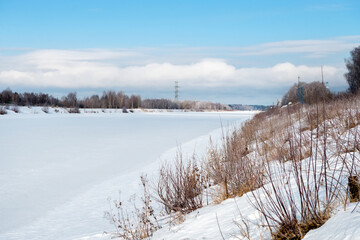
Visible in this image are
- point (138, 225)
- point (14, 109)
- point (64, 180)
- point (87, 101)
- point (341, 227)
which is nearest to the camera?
point (341, 227)

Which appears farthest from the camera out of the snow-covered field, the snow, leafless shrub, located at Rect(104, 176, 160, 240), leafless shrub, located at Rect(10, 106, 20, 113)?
leafless shrub, located at Rect(10, 106, 20, 113)

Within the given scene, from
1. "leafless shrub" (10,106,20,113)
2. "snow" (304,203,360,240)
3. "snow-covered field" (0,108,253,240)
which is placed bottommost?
"snow-covered field" (0,108,253,240)

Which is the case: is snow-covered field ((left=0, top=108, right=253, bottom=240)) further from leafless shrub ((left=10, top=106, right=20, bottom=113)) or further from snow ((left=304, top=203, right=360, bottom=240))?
leafless shrub ((left=10, top=106, right=20, bottom=113))

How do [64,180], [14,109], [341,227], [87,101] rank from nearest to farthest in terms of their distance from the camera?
[341,227] < [64,180] < [14,109] < [87,101]

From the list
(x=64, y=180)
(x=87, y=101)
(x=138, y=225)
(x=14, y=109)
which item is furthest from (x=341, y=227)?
(x=87, y=101)

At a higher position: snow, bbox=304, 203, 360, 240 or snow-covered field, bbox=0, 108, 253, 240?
snow, bbox=304, 203, 360, 240

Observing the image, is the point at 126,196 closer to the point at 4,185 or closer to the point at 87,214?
the point at 87,214

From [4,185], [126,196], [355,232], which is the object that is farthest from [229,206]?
[4,185]

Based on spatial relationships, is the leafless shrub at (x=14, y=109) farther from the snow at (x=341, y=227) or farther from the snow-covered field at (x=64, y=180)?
the snow at (x=341, y=227)

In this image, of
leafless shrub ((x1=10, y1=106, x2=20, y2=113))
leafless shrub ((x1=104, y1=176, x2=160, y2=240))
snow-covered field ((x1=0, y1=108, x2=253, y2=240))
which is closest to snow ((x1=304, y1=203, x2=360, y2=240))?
leafless shrub ((x1=104, y1=176, x2=160, y2=240))

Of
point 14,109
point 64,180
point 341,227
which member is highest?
point 14,109

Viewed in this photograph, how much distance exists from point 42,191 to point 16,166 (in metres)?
2.69

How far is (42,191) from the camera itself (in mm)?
6938

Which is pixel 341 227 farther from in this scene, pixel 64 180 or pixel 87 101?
pixel 87 101
